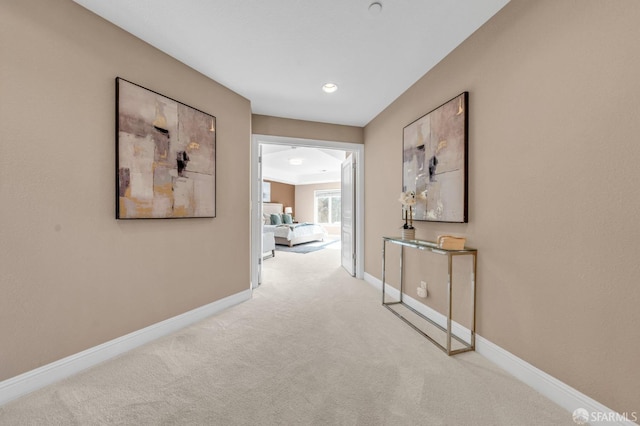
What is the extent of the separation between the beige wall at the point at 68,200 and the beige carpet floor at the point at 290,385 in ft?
1.12

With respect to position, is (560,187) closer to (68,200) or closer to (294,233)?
(68,200)

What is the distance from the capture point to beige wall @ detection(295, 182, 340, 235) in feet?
34.0

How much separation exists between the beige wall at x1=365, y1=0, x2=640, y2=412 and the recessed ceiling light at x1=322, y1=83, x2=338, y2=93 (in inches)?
48.8

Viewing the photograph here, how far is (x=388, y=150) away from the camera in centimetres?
319

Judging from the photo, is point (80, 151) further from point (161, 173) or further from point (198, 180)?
point (198, 180)

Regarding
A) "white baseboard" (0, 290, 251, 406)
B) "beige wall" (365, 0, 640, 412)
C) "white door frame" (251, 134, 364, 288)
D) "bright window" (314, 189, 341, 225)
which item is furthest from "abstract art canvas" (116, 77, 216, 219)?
"bright window" (314, 189, 341, 225)

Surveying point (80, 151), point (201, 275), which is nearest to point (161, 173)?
point (80, 151)

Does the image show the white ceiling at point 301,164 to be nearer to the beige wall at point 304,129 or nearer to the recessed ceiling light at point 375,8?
the beige wall at point 304,129

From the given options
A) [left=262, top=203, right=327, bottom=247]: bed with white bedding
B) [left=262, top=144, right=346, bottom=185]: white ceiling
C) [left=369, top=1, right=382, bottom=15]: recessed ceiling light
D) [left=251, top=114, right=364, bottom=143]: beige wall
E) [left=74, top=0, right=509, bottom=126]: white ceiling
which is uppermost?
[left=262, top=144, right=346, bottom=185]: white ceiling

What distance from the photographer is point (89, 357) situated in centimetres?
168

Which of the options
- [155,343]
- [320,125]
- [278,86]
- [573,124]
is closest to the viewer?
[573,124]

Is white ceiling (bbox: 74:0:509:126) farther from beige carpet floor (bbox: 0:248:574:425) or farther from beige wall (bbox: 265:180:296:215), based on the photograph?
beige wall (bbox: 265:180:296:215)

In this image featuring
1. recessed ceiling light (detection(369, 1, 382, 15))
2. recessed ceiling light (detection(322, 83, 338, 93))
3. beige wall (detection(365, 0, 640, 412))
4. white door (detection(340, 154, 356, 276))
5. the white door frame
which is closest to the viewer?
beige wall (detection(365, 0, 640, 412))

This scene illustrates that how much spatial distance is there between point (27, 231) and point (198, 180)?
118cm
